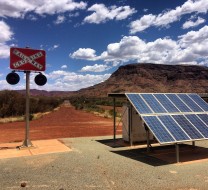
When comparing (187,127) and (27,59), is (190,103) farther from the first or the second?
(27,59)

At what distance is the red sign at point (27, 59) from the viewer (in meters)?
14.5

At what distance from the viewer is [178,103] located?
1445 cm

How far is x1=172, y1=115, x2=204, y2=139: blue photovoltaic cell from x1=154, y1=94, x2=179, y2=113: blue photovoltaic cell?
21.9 inches

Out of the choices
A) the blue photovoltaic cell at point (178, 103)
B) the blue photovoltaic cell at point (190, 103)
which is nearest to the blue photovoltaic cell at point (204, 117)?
the blue photovoltaic cell at point (190, 103)

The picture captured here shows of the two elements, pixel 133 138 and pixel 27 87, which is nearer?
pixel 27 87

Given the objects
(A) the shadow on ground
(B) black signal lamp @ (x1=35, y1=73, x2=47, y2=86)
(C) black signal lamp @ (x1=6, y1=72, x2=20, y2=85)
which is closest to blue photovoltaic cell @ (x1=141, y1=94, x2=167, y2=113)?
(A) the shadow on ground

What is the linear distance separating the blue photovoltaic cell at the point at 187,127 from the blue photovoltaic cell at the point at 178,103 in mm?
815

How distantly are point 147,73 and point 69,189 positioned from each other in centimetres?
17326

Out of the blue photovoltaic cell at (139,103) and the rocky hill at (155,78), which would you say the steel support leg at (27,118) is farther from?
the rocky hill at (155,78)

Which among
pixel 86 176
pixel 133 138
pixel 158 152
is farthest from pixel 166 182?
pixel 133 138

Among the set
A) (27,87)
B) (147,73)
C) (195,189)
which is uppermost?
(147,73)

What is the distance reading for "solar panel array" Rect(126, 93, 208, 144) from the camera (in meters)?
11.8

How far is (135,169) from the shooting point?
409 inches

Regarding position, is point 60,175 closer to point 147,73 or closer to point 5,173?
point 5,173
